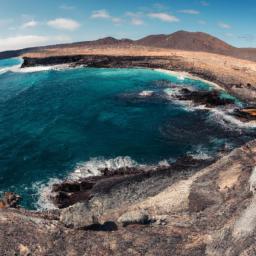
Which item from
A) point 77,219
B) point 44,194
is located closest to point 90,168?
point 44,194

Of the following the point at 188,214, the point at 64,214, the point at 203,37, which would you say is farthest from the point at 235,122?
the point at 203,37

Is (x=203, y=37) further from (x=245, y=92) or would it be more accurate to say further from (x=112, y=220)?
(x=112, y=220)

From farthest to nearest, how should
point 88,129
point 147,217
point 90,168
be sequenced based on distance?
point 88,129 → point 90,168 → point 147,217

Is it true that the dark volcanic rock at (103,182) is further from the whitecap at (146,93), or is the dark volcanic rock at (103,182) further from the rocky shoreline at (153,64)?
the whitecap at (146,93)

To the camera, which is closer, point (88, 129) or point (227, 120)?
point (88, 129)

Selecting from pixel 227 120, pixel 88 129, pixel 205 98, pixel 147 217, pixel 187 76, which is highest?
pixel 187 76

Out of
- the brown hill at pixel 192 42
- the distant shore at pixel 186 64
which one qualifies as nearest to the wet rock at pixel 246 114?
the distant shore at pixel 186 64

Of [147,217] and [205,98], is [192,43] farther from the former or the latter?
[147,217]
